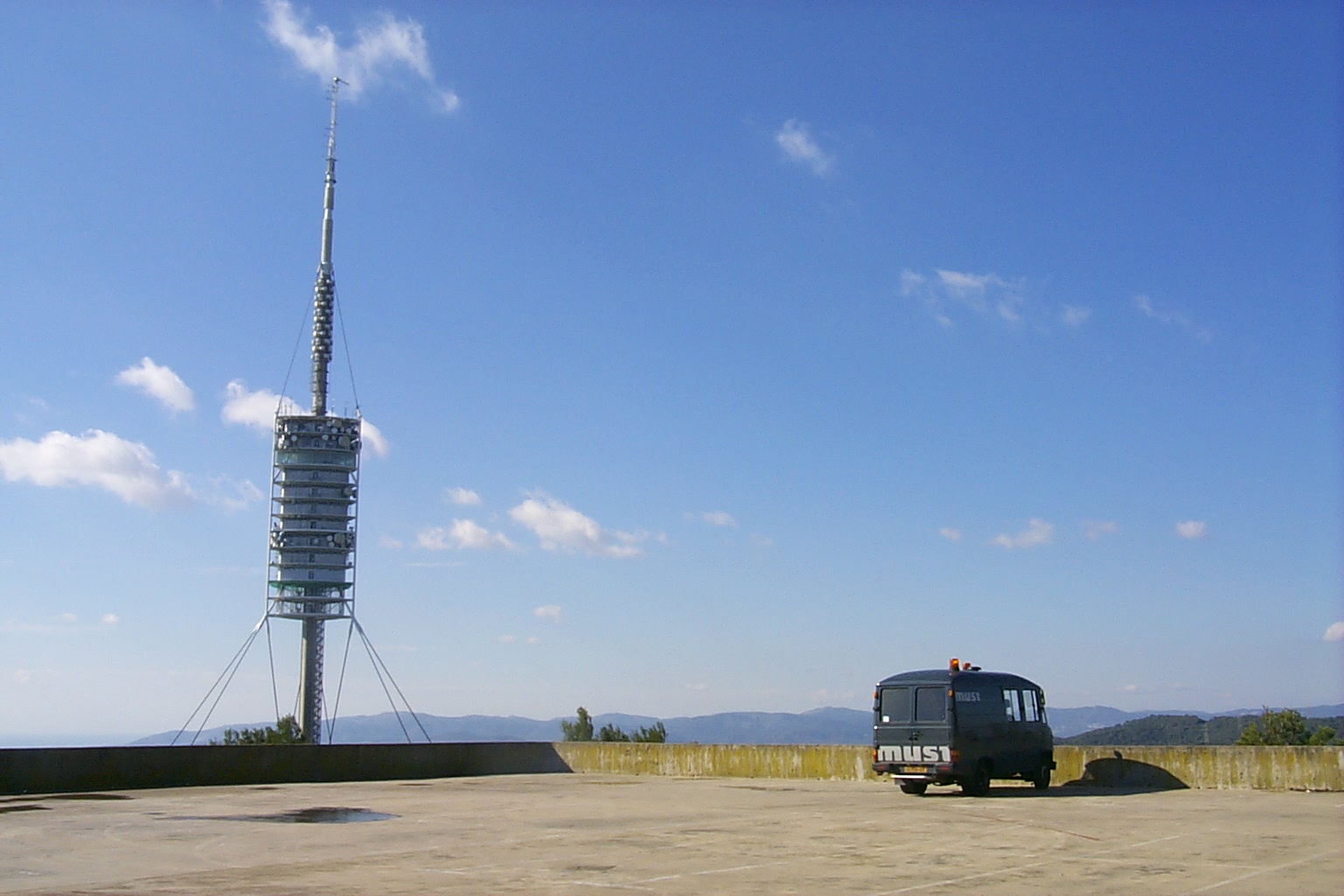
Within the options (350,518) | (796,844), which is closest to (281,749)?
(796,844)

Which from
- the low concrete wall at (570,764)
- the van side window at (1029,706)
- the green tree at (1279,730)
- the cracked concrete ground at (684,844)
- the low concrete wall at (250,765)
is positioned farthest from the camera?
the green tree at (1279,730)

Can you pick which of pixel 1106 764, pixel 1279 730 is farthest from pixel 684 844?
pixel 1279 730

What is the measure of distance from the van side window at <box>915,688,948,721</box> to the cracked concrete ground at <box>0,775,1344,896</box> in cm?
138

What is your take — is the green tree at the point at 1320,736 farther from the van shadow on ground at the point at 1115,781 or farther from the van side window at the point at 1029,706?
the van side window at the point at 1029,706

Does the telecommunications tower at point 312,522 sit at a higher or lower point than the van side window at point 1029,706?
higher

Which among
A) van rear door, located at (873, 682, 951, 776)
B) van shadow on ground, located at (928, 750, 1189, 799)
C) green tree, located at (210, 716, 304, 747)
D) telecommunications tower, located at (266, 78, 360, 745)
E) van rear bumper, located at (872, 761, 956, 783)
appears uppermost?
telecommunications tower, located at (266, 78, 360, 745)

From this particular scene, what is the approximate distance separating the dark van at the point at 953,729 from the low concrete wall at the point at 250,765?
13.9 metres

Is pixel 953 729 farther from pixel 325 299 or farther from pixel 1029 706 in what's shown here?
pixel 325 299

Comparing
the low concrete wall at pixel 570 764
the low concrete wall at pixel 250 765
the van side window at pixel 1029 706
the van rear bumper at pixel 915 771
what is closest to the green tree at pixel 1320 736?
the low concrete wall at pixel 570 764

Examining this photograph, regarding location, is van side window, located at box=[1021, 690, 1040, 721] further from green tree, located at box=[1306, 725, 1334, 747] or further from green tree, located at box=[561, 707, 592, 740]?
green tree, located at box=[561, 707, 592, 740]

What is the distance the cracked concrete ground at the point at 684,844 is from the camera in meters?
10.9

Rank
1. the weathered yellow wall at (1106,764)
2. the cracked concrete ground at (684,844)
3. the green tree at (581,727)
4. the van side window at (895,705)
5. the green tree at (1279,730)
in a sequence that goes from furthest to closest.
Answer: the green tree at (581,727)
the green tree at (1279,730)
the weathered yellow wall at (1106,764)
the van side window at (895,705)
the cracked concrete ground at (684,844)

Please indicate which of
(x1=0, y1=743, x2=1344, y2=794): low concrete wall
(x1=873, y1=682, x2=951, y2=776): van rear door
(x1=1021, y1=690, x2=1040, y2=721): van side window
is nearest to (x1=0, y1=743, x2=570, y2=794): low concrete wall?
(x1=0, y1=743, x2=1344, y2=794): low concrete wall

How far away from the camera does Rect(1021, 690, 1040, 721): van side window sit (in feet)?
72.5
